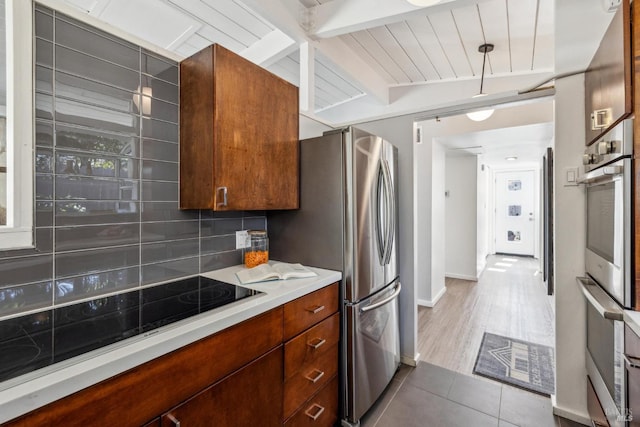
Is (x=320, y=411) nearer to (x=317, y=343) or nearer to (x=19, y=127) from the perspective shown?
(x=317, y=343)

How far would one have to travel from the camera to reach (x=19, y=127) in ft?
3.50

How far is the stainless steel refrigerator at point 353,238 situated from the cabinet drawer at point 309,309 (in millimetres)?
95

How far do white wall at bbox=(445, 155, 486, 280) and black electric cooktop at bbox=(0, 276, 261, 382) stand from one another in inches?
177

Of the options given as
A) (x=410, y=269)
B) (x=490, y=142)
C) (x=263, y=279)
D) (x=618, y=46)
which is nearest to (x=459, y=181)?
(x=490, y=142)

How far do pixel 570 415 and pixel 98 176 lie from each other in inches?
111

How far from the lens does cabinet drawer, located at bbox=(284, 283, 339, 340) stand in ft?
4.36

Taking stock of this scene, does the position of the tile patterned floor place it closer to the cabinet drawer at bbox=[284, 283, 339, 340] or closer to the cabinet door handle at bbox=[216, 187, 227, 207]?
the cabinet drawer at bbox=[284, 283, 339, 340]

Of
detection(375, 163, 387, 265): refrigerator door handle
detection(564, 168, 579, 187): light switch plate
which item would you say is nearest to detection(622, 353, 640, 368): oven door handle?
detection(564, 168, 579, 187): light switch plate

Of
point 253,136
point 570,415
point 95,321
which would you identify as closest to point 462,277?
point 570,415

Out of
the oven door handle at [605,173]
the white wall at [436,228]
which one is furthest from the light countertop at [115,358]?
the white wall at [436,228]

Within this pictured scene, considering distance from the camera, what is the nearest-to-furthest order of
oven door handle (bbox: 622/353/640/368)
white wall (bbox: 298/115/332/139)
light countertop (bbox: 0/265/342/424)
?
light countertop (bbox: 0/265/342/424)
oven door handle (bbox: 622/353/640/368)
white wall (bbox: 298/115/332/139)

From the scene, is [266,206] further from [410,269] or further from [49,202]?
[410,269]

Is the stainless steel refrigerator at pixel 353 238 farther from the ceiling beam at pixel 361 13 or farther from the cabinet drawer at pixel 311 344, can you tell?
the ceiling beam at pixel 361 13

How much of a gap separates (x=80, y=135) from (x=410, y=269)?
2125mm
